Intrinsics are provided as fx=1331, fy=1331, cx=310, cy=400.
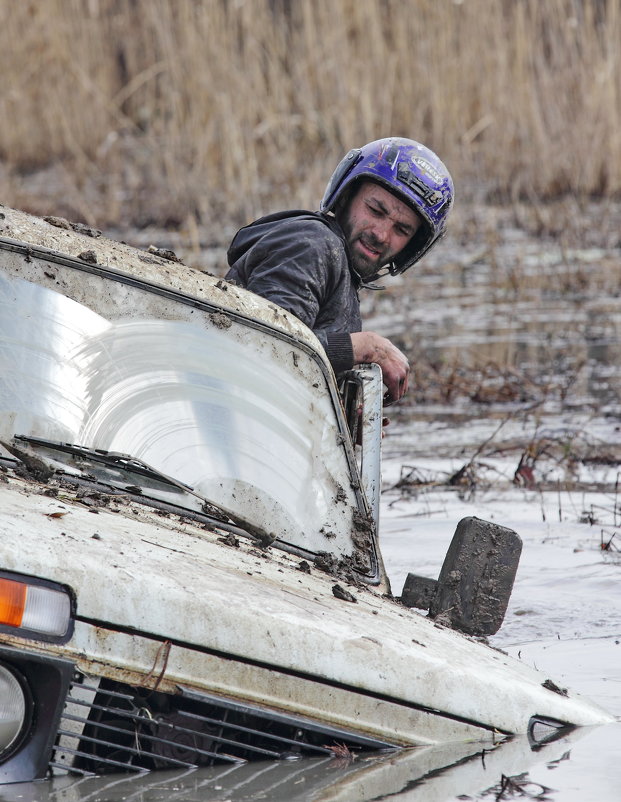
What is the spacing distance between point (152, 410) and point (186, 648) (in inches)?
31.7

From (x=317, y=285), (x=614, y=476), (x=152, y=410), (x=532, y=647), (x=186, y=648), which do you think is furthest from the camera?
(x=614, y=476)

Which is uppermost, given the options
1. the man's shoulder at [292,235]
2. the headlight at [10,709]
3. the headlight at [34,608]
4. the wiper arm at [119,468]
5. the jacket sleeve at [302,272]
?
the man's shoulder at [292,235]

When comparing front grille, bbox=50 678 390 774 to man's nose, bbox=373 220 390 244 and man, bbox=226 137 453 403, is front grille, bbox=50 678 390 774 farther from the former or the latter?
man's nose, bbox=373 220 390 244

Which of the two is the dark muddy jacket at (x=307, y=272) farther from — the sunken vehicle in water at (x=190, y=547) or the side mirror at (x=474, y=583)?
the side mirror at (x=474, y=583)

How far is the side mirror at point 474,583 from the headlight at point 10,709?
4.11 ft

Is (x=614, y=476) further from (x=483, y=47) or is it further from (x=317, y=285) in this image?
(x=483, y=47)

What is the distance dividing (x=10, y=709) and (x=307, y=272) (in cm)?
205

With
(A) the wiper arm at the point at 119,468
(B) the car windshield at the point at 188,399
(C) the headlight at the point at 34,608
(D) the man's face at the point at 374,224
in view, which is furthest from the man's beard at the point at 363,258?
(C) the headlight at the point at 34,608

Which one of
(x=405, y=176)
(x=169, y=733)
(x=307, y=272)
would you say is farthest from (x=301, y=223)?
(x=169, y=733)

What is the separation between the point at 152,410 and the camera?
9.75 feet

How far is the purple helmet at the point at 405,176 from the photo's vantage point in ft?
13.9

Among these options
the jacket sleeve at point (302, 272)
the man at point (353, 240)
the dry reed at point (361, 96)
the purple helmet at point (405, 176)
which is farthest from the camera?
the dry reed at point (361, 96)

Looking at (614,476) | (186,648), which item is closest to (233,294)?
(186,648)

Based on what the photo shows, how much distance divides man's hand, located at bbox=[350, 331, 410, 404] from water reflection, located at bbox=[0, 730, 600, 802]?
1455 millimetres
